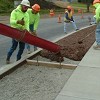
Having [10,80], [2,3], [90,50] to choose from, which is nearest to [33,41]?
[10,80]

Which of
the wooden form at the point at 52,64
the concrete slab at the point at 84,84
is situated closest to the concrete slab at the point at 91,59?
the wooden form at the point at 52,64

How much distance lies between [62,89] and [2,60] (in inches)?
149

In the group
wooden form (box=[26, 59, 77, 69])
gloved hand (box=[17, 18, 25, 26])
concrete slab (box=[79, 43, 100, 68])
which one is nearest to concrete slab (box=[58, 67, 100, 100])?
wooden form (box=[26, 59, 77, 69])

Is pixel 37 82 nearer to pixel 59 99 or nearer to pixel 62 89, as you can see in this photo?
pixel 62 89

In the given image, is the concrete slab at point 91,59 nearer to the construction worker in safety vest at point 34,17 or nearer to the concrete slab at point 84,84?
the concrete slab at point 84,84

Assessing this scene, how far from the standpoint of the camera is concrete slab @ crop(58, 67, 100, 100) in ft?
22.0

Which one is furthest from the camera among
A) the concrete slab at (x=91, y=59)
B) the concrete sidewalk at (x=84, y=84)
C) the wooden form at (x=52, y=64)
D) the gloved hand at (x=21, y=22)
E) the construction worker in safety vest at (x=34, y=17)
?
the construction worker in safety vest at (x=34, y=17)

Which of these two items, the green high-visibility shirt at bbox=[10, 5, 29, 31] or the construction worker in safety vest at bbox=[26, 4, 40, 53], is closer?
the green high-visibility shirt at bbox=[10, 5, 29, 31]

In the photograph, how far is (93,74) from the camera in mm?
8258

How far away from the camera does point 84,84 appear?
24.2ft

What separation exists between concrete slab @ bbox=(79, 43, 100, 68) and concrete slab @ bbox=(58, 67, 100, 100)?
59cm

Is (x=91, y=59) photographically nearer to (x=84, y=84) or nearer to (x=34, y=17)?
(x=34, y=17)

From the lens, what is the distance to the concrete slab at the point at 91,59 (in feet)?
30.7

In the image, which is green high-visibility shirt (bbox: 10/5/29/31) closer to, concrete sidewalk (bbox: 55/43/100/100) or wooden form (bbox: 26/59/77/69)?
wooden form (bbox: 26/59/77/69)
